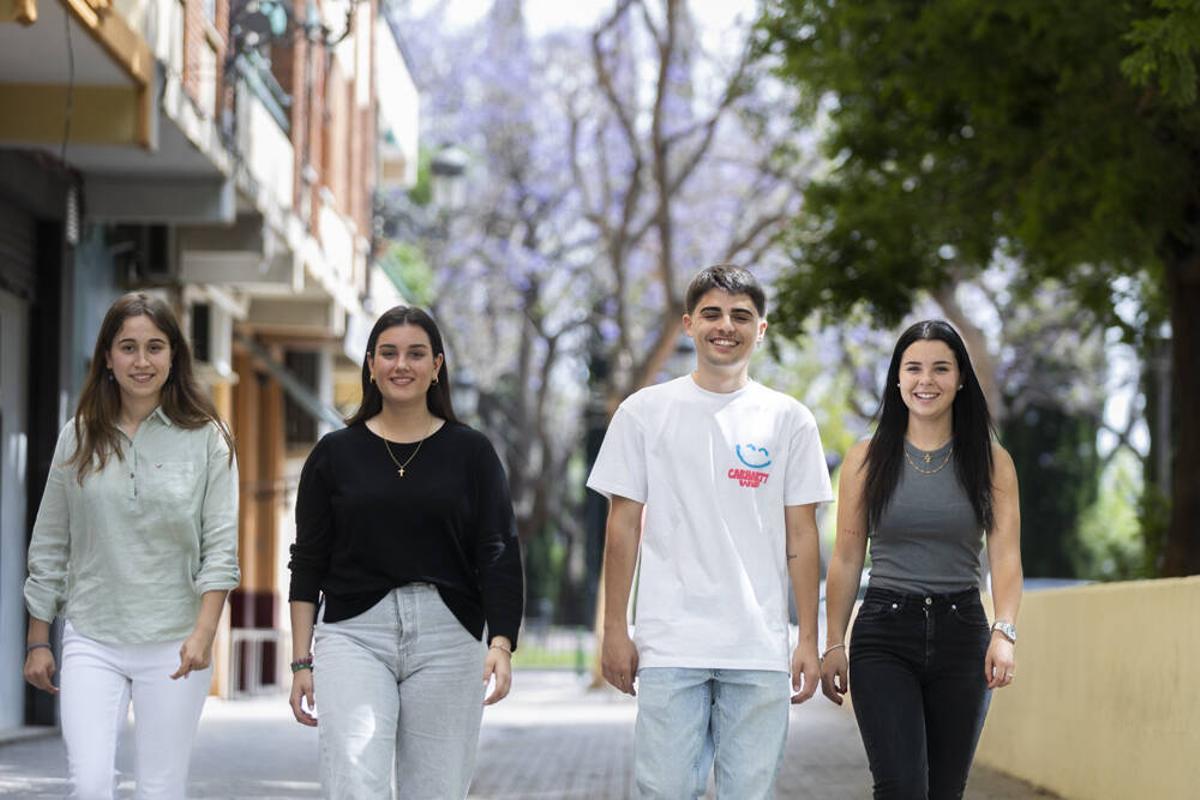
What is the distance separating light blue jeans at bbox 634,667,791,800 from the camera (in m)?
6.26

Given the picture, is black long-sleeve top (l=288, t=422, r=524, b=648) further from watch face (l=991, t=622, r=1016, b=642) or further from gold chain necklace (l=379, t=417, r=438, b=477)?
watch face (l=991, t=622, r=1016, b=642)

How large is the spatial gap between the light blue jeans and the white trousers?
1247 millimetres

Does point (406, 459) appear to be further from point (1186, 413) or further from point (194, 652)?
point (1186, 413)

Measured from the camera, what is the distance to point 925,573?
6.68 meters

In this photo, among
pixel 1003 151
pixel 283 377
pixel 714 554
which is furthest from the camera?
pixel 283 377

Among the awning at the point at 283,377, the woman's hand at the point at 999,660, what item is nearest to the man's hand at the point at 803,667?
the woman's hand at the point at 999,660

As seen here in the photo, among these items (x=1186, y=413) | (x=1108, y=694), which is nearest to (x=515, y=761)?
(x=1186, y=413)

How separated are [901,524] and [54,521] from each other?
96.0 inches

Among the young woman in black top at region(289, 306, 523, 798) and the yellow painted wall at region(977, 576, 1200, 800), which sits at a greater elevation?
the young woman in black top at region(289, 306, 523, 798)

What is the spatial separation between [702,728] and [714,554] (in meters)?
0.48

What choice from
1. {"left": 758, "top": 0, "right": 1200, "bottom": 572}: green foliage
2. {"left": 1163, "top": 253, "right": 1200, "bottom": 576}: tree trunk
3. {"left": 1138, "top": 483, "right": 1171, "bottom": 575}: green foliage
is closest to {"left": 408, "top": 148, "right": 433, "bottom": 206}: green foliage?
{"left": 758, "top": 0, "right": 1200, "bottom": 572}: green foliage

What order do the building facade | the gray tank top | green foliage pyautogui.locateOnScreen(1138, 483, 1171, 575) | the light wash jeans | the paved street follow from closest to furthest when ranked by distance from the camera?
the light wash jeans < the gray tank top < the paved street < the building facade < green foliage pyautogui.locateOnScreen(1138, 483, 1171, 575)

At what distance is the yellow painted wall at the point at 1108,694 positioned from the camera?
9.38 meters

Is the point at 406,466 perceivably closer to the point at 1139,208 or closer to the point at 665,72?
the point at 1139,208
